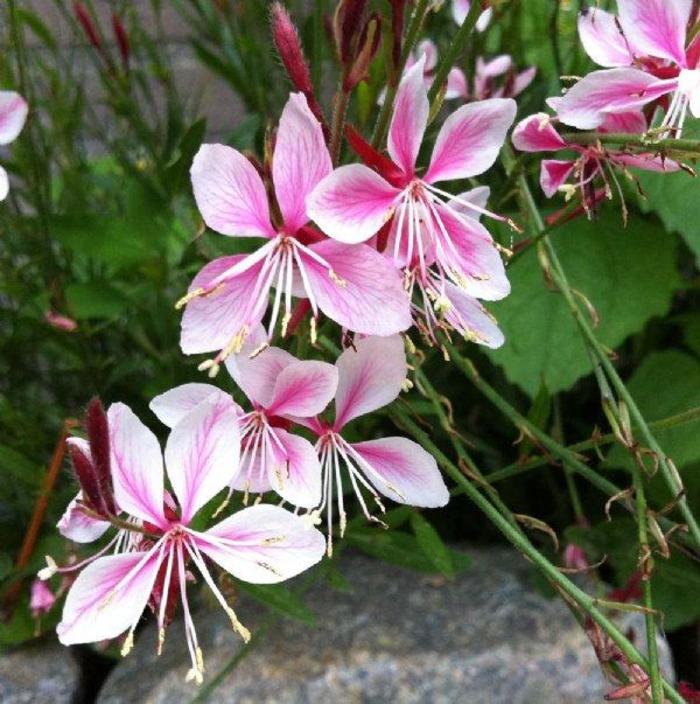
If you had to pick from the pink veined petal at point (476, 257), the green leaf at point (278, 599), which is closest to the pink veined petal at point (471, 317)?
the pink veined petal at point (476, 257)

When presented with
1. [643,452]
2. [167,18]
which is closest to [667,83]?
[643,452]

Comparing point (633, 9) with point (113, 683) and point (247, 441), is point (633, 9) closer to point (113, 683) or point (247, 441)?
point (247, 441)

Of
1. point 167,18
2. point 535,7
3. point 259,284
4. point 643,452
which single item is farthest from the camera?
point 167,18

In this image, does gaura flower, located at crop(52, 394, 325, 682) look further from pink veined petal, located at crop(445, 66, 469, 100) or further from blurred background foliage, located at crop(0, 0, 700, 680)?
pink veined petal, located at crop(445, 66, 469, 100)

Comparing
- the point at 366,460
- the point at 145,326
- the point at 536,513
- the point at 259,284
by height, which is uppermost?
the point at 259,284

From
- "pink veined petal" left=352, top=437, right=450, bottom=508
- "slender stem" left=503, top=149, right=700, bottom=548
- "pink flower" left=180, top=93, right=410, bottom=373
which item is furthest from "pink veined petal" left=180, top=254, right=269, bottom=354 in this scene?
"slender stem" left=503, top=149, right=700, bottom=548

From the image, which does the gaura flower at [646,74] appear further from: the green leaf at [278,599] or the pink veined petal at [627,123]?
the green leaf at [278,599]
